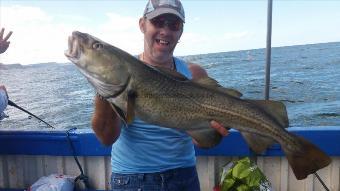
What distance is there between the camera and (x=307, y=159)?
2.96 m

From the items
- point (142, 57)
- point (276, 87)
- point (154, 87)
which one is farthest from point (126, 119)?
point (276, 87)

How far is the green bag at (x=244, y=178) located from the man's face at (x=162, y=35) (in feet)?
6.53

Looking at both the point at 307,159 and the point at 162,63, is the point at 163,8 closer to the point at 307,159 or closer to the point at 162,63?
the point at 162,63

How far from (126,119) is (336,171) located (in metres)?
3.33

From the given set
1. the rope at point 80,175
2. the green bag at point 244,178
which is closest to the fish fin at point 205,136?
the green bag at point 244,178

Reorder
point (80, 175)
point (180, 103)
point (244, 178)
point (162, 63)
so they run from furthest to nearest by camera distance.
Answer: point (80, 175) < point (244, 178) < point (162, 63) < point (180, 103)

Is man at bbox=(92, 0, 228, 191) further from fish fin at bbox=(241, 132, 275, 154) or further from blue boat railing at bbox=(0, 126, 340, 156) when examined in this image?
blue boat railing at bbox=(0, 126, 340, 156)

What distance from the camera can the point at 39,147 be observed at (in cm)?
527

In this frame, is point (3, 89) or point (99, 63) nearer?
point (99, 63)

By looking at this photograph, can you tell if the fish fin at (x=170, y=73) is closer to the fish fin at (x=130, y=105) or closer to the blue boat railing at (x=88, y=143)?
the fish fin at (x=130, y=105)

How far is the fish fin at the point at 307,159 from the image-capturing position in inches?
116

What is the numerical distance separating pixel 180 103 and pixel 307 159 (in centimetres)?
108

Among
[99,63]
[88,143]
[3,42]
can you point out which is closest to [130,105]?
[99,63]

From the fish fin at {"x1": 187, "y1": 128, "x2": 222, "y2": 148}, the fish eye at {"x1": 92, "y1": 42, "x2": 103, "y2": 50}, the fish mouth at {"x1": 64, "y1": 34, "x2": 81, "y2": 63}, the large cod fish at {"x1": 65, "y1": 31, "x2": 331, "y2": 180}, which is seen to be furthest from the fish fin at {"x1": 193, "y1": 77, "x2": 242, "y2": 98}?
the fish mouth at {"x1": 64, "y1": 34, "x2": 81, "y2": 63}
